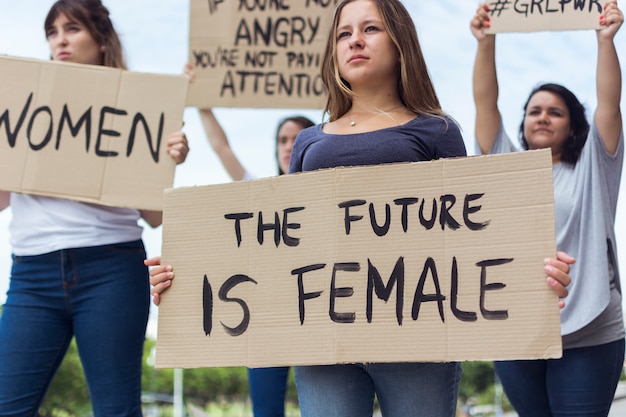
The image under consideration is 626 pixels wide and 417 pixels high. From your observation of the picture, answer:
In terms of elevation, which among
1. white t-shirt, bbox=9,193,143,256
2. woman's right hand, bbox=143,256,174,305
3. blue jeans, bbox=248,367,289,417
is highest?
white t-shirt, bbox=9,193,143,256

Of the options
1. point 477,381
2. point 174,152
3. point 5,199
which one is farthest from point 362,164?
point 477,381

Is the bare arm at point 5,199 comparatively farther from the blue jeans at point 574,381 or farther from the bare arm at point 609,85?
the bare arm at point 609,85

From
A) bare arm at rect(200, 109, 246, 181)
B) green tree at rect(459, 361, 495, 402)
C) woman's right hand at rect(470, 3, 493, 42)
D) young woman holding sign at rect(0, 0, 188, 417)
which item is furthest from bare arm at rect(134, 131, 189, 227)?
green tree at rect(459, 361, 495, 402)

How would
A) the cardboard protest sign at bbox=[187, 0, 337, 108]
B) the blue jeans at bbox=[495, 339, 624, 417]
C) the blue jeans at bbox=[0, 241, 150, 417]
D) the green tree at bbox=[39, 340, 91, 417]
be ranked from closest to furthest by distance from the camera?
the blue jeans at bbox=[0, 241, 150, 417] < the blue jeans at bbox=[495, 339, 624, 417] < the cardboard protest sign at bbox=[187, 0, 337, 108] < the green tree at bbox=[39, 340, 91, 417]

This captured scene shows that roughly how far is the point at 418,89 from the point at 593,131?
99cm

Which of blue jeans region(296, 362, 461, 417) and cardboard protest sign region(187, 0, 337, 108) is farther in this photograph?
cardboard protest sign region(187, 0, 337, 108)

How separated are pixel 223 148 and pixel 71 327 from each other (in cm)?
139

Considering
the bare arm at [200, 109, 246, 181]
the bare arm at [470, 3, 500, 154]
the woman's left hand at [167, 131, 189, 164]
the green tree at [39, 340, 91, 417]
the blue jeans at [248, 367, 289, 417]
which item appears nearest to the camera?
the woman's left hand at [167, 131, 189, 164]

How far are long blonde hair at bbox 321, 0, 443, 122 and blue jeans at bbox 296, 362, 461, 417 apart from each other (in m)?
0.61

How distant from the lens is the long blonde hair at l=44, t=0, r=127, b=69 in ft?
8.82

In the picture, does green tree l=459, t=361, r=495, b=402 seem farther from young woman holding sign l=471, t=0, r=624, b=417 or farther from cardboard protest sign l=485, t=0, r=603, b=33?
young woman holding sign l=471, t=0, r=624, b=417

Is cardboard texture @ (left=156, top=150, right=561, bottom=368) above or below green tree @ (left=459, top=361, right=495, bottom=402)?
above

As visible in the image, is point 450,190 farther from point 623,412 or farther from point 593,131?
point 623,412

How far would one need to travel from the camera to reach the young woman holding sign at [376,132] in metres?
1.77
